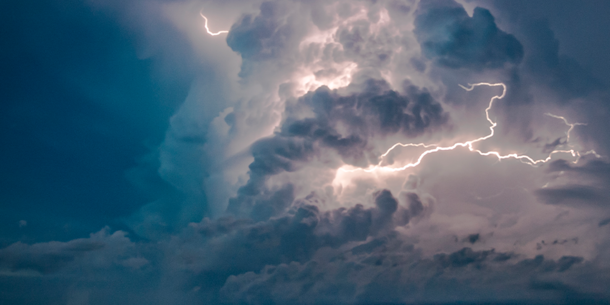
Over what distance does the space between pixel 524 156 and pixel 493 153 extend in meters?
3.34

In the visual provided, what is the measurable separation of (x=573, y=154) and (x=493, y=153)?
312 inches

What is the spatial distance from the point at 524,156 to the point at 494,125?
5.06 meters

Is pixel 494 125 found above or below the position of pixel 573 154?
above

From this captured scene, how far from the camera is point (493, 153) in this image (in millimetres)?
35938

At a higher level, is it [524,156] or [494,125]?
[494,125]

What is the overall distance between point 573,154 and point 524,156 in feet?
15.2

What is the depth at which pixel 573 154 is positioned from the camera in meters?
35.2

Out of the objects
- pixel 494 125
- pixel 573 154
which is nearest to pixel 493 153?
pixel 494 125

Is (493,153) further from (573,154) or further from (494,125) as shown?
(573,154)

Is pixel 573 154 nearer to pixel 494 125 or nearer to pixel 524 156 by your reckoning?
pixel 524 156

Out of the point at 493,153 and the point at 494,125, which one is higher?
the point at 494,125

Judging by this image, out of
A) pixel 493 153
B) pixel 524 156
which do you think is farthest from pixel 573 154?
pixel 493 153
